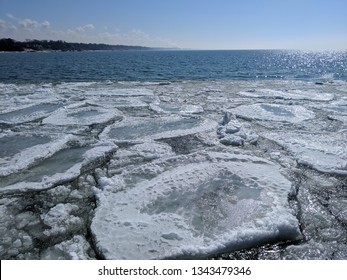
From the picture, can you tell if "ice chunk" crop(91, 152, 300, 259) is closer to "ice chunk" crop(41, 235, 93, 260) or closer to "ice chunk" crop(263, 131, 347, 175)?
"ice chunk" crop(41, 235, 93, 260)

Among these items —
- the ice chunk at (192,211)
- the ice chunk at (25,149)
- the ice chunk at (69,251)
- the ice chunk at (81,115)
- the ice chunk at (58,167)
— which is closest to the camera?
the ice chunk at (69,251)

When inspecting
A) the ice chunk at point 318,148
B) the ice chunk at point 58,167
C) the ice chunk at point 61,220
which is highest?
A: the ice chunk at point 318,148

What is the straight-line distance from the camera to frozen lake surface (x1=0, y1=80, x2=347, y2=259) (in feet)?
8.54

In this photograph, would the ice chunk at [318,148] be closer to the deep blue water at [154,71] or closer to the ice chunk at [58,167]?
the ice chunk at [58,167]

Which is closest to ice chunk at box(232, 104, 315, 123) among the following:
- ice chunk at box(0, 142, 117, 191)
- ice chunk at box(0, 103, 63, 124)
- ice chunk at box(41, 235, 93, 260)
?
ice chunk at box(0, 142, 117, 191)

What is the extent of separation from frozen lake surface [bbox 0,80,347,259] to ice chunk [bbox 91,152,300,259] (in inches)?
0.5

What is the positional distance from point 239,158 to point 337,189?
138 cm

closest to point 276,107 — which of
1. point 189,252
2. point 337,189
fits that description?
point 337,189

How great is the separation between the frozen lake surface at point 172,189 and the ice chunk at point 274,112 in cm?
55

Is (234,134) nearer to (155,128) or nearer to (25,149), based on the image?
(155,128)

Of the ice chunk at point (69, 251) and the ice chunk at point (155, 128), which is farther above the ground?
the ice chunk at point (155, 128)

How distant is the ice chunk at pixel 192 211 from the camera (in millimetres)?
2594

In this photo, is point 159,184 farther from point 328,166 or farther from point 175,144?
point 328,166

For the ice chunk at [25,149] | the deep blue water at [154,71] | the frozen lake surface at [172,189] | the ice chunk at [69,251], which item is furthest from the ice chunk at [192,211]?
the deep blue water at [154,71]
